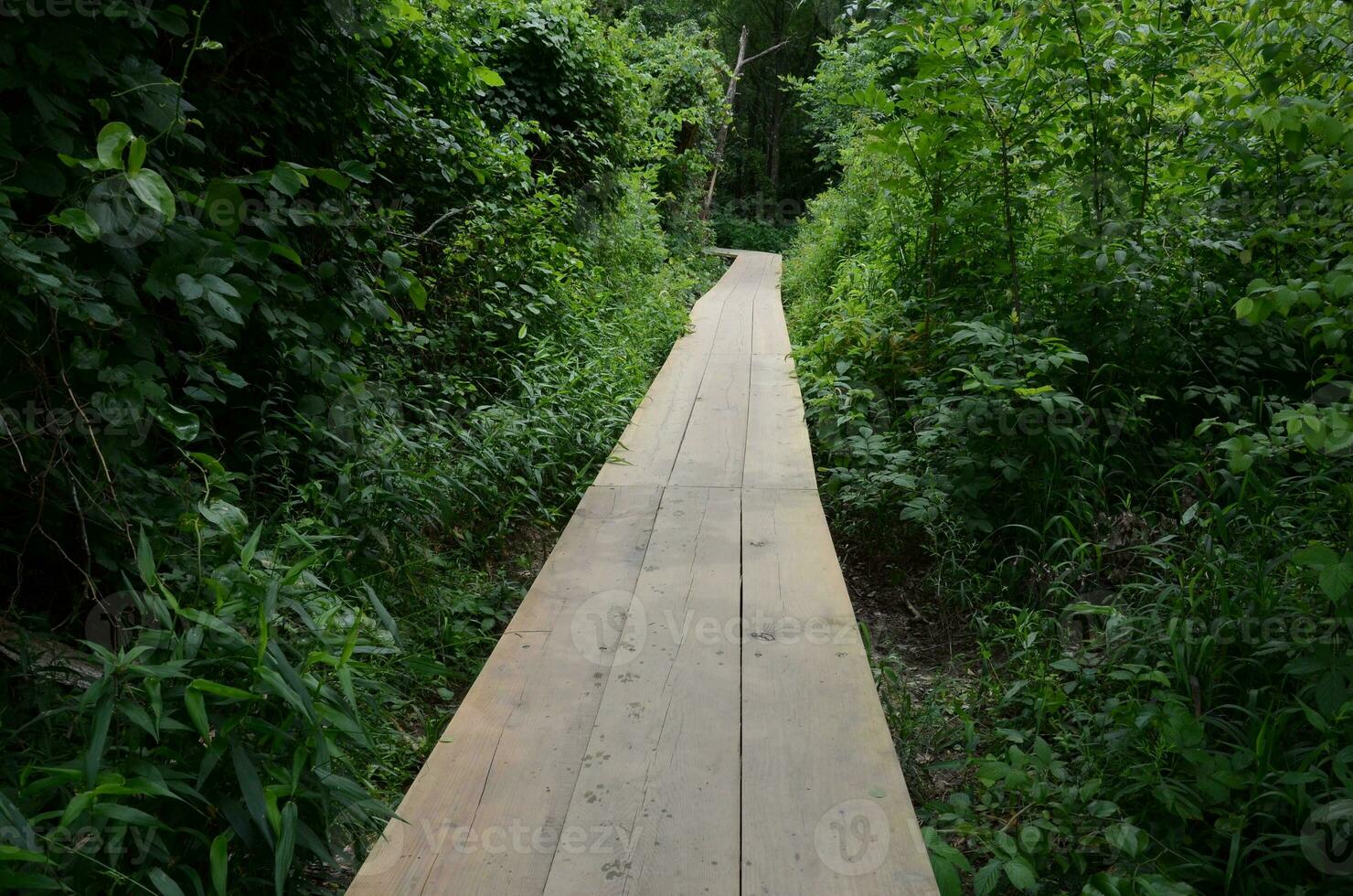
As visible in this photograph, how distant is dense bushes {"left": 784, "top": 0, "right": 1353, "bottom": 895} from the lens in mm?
1974

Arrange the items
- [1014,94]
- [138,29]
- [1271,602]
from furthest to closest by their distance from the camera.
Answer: [1014,94]
[1271,602]
[138,29]

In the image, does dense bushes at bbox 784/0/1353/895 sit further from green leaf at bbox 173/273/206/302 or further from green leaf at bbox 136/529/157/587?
green leaf at bbox 173/273/206/302

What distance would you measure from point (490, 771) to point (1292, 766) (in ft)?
6.29

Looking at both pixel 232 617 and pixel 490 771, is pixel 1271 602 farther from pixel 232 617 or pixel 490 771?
pixel 232 617

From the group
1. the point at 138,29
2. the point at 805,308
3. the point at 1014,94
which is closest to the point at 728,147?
the point at 805,308

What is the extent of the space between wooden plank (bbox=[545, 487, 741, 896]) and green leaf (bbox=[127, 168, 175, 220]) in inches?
57.6

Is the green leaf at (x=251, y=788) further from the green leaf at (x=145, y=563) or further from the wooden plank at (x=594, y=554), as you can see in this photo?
the wooden plank at (x=594, y=554)

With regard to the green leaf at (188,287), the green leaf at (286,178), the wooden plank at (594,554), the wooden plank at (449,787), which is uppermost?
the green leaf at (286,178)

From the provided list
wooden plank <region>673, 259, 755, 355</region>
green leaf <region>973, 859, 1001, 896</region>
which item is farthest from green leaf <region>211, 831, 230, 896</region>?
wooden plank <region>673, 259, 755, 355</region>

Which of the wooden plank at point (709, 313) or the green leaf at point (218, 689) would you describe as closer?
the green leaf at point (218, 689)

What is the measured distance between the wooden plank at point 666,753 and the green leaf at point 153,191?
146 centimetres

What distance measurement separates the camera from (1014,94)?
12.5ft

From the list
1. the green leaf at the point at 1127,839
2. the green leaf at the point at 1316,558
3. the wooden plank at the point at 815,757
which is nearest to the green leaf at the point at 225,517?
the wooden plank at the point at 815,757

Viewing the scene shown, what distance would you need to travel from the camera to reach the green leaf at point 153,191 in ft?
5.40
